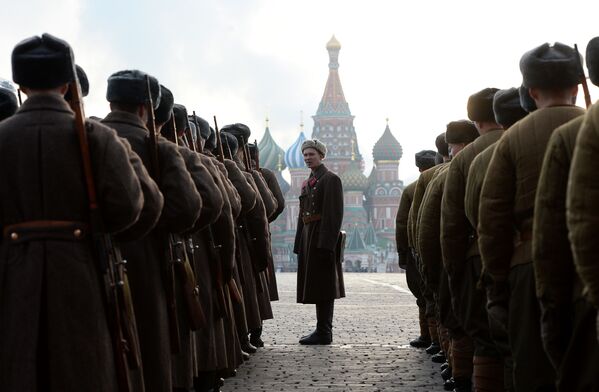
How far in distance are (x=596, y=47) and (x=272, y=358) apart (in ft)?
23.2

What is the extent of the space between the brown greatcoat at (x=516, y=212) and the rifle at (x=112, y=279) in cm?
147

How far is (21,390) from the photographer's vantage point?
17.1 feet

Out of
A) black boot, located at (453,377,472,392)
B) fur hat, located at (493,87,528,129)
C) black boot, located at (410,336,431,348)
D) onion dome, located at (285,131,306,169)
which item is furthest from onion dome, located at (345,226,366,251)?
fur hat, located at (493,87,528,129)

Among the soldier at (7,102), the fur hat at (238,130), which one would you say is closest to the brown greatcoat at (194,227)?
the soldier at (7,102)

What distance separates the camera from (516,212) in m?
5.70

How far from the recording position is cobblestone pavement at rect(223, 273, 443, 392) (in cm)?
943

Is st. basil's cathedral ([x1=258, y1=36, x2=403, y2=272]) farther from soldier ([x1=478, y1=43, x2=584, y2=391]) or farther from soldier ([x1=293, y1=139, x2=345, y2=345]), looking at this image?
soldier ([x1=478, y1=43, x2=584, y2=391])

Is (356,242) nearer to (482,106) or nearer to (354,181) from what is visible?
(354,181)

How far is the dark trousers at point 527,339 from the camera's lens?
5.39 m

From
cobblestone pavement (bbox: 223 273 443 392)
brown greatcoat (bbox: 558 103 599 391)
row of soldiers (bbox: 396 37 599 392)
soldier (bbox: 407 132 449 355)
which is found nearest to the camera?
brown greatcoat (bbox: 558 103 599 391)

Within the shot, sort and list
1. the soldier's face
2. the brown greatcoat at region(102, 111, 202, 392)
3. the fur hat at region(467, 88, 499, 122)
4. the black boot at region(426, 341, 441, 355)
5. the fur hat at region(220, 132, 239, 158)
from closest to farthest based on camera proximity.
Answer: the brown greatcoat at region(102, 111, 202, 392) → the fur hat at region(467, 88, 499, 122) → the fur hat at region(220, 132, 239, 158) → the black boot at region(426, 341, 441, 355) → the soldier's face

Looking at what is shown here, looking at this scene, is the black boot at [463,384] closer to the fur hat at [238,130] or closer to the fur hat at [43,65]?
the fur hat at [43,65]

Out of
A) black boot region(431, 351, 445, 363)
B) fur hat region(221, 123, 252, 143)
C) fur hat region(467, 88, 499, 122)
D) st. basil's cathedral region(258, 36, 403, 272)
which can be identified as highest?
st. basil's cathedral region(258, 36, 403, 272)

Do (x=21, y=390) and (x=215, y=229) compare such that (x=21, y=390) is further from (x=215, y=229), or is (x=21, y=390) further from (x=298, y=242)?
(x=298, y=242)
